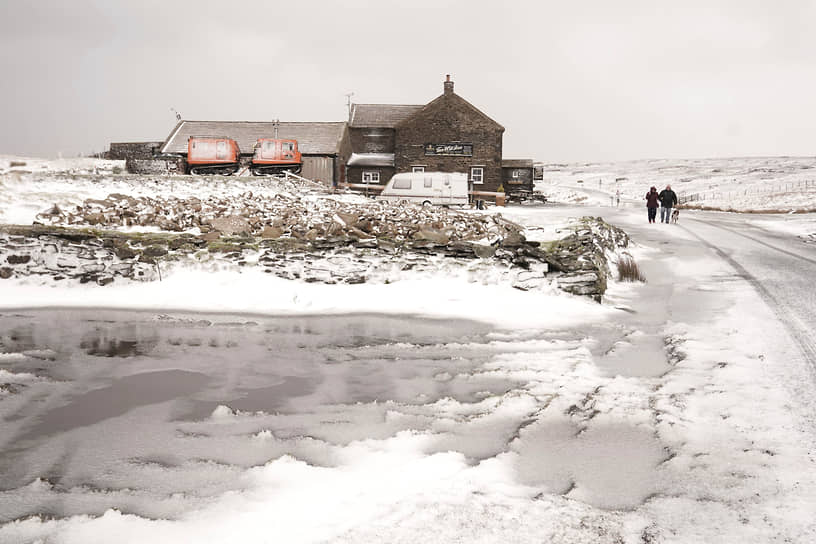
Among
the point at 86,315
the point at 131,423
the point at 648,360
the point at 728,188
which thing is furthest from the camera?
the point at 728,188

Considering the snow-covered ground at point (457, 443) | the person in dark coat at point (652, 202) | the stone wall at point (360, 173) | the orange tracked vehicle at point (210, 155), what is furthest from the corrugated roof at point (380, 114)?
the snow-covered ground at point (457, 443)

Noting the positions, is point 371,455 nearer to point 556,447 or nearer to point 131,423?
point 556,447

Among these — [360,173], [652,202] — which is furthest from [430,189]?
[360,173]

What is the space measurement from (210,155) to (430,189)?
12.6 m

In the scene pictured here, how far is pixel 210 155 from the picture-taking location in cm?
2758

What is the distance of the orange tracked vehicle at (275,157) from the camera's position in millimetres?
28703

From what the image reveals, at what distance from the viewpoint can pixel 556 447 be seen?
3.50 m

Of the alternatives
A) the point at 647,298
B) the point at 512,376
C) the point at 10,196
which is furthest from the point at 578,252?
the point at 10,196

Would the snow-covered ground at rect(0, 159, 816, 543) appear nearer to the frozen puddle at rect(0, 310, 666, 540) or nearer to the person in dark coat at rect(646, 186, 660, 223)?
the frozen puddle at rect(0, 310, 666, 540)

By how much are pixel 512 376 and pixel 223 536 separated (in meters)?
3.02

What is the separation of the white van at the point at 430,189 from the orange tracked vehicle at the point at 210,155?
1006 cm

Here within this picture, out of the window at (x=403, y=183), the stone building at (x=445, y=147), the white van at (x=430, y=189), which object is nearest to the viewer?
the white van at (x=430, y=189)

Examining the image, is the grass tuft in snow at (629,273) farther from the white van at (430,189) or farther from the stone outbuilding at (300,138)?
the stone outbuilding at (300,138)

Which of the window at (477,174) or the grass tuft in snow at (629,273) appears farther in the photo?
the window at (477,174)
